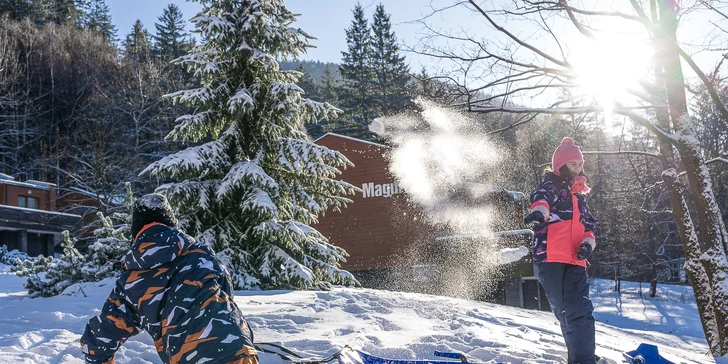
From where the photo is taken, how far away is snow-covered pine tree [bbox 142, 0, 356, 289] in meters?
11.5

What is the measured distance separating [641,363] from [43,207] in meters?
36.3

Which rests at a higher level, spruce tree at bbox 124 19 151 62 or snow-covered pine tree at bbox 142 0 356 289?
spruce tree at bbox 124 19 151 62

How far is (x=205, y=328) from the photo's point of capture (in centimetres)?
276

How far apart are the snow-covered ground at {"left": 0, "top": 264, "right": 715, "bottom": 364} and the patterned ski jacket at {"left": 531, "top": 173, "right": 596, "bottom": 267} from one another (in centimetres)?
112

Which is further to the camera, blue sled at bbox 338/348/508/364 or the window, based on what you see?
the window

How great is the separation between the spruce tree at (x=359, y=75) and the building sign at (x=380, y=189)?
17044 mm

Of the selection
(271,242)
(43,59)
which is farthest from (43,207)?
(271,242)

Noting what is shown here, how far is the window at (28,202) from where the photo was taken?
33522mm

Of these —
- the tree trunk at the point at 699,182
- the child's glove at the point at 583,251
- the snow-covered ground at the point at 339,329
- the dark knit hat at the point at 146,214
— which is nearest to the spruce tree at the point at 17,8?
the snow-covered ground at the point at 339,329

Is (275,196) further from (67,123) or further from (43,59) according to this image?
(43,59)

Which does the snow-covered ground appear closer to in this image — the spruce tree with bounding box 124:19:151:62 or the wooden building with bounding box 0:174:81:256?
the wooden building with bounding box 0:174:81:256

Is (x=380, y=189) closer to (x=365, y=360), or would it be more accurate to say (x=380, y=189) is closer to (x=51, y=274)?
(x=51, y=274)

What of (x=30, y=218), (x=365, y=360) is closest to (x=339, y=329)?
(x=365, y=360)

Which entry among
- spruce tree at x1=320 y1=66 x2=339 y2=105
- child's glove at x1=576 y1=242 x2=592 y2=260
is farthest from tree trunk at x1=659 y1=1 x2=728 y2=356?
spruce tree at x1=320 y1=66 x2=339 y2=105
